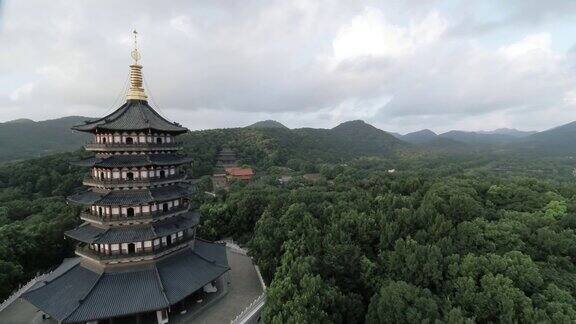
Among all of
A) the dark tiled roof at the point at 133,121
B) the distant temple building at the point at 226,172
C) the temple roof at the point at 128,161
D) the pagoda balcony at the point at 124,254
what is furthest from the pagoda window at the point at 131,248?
the distant temple building at the point at 226,172

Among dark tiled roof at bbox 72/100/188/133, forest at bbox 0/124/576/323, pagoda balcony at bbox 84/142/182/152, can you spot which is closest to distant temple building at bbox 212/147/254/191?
forest at bbox 0/124/576/323

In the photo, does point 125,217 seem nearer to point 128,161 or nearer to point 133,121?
point 128,161

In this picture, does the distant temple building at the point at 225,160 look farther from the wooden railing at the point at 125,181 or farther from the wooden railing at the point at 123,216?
the wooden railing at the point at 125,181

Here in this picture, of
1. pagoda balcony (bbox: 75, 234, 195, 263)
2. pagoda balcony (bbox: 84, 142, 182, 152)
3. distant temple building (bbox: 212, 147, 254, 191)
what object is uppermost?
pagoda balcony (bbox: 84, 142, 182, 152)

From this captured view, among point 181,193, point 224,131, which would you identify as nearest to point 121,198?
point 181,193

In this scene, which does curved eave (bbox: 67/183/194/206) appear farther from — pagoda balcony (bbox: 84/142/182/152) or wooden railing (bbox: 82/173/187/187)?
pagoda balcony (bbox: 84/142/182/152)

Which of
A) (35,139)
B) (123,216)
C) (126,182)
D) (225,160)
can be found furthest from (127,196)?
(35,139)
